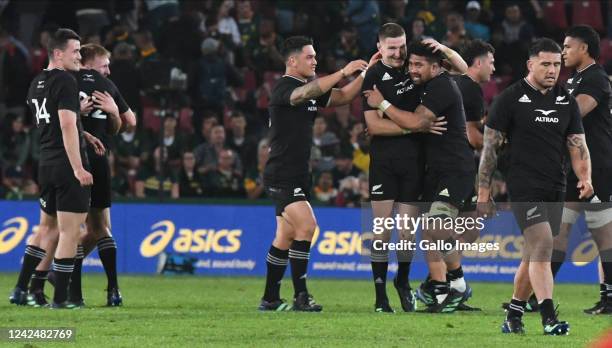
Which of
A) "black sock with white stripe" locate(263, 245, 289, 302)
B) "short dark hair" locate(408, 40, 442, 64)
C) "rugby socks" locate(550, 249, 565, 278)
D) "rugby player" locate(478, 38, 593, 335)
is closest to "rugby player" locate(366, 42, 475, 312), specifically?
"short dark hair" locate(408, 40, 442, 64)

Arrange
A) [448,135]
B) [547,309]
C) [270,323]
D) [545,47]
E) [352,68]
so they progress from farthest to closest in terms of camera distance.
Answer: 1. [448,135]
2. [352,68]
3. [270,323]
4. [545,47]
5. [547,309]

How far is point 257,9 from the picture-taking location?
26438 mm

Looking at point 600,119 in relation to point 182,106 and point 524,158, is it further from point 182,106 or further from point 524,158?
point 182,106

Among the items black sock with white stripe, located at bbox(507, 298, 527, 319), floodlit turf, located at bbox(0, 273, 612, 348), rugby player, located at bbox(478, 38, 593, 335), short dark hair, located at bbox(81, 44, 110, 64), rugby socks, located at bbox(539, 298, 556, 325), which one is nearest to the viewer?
floodlit turf, located at bbox(0, 273, 612, 348)

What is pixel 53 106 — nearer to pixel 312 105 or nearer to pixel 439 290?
pixel 312 105

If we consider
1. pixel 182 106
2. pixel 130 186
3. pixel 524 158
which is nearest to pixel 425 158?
pixel 524 158

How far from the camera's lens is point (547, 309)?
1088 cm

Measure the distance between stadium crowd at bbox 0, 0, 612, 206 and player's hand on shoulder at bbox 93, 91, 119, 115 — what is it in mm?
7180

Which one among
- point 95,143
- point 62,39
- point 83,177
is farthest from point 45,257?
point 62,39

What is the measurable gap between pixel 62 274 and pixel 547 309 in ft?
16.1

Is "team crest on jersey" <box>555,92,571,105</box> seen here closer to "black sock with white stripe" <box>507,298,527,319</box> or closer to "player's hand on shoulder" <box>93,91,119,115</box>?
"black sock with white stripe" <box>507,298,527,319</box>

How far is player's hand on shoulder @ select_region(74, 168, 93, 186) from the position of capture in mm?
12805

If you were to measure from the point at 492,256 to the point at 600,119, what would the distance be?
6.63 meters

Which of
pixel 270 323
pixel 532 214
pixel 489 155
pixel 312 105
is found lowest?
pixel 270 323
